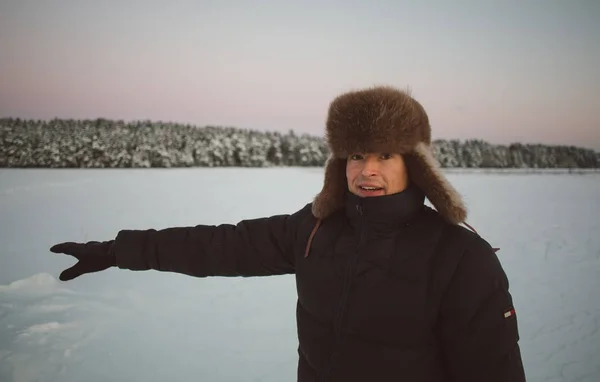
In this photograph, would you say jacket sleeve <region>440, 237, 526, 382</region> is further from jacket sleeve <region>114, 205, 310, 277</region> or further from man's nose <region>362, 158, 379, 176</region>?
jacket sleeve <region>114, 205, 310, 277</region>

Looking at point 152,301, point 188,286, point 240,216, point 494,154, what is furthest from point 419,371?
point 494,154

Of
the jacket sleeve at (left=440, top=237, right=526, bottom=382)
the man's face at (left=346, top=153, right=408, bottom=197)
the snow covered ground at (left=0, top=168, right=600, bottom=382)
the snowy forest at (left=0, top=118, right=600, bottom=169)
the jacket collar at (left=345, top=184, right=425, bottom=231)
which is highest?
the snowy forest at (left=0, top=118, right=600, bottom=169)

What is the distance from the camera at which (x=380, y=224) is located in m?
1.39

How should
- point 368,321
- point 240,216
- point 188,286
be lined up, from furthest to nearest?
point 240,216 → point 188,286 → point 368,321

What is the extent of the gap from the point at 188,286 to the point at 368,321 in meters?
4.49

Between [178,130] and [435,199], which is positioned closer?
[435,199]

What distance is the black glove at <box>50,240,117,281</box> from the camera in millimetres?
1741

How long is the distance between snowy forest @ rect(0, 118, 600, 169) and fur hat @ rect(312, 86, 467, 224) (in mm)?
18932

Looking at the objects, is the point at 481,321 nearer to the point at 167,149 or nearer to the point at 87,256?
the point at 87,256

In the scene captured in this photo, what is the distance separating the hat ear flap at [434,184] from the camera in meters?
1.35

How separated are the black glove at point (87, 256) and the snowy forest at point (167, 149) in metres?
18.9

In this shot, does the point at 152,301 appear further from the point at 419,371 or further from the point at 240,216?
the point at 240,216

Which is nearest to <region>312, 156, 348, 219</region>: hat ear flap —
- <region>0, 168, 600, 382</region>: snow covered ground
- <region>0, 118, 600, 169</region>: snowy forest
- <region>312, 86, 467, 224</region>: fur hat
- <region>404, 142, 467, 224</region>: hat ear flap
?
<region>312, 86, 467, 224</region>: fur hat

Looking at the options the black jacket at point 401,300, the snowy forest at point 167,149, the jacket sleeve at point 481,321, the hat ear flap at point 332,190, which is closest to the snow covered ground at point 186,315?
the black jacket at point 401,300
